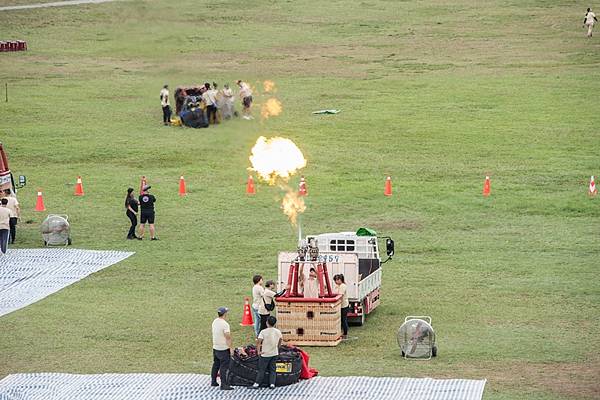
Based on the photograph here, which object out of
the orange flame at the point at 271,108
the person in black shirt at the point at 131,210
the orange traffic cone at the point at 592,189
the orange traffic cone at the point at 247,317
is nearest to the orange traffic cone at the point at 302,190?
the person in black shirt at the point at 131,210

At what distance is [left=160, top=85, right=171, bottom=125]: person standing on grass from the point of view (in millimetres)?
62281

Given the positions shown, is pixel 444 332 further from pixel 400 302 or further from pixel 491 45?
pixel 491 45

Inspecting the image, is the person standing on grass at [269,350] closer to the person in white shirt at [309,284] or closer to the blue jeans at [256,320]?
the blue jeans at [256,320]

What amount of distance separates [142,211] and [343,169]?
1293 centimetres

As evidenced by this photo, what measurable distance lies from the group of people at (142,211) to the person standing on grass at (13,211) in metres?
3.32

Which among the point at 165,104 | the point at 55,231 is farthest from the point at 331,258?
the point at 165,104

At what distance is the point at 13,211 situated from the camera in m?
44.8

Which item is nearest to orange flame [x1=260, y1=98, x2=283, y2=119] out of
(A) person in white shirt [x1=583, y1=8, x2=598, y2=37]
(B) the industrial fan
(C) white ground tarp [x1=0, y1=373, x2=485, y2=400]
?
(B) the industrial fan

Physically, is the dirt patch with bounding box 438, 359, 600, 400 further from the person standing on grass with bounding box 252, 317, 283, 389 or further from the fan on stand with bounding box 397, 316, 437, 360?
the person standing on grass with bounding box 252, 317, 283, 389

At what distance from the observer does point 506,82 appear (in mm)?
71625

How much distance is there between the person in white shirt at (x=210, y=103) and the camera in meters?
60.5

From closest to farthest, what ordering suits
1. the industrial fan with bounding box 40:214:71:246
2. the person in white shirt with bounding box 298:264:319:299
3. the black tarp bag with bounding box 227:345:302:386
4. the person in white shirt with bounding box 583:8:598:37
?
the black tarp bag with bounding box 227:345:302:386, the person in white shirt with bounding box 298:264:319:299, the industrial fan with bounding box 40:214:71:246, the person in white shirt with bounding box 583:8:598:37

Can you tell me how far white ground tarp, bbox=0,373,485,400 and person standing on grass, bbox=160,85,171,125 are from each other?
105ft

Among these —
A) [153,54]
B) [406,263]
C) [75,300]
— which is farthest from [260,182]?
[75,300]
